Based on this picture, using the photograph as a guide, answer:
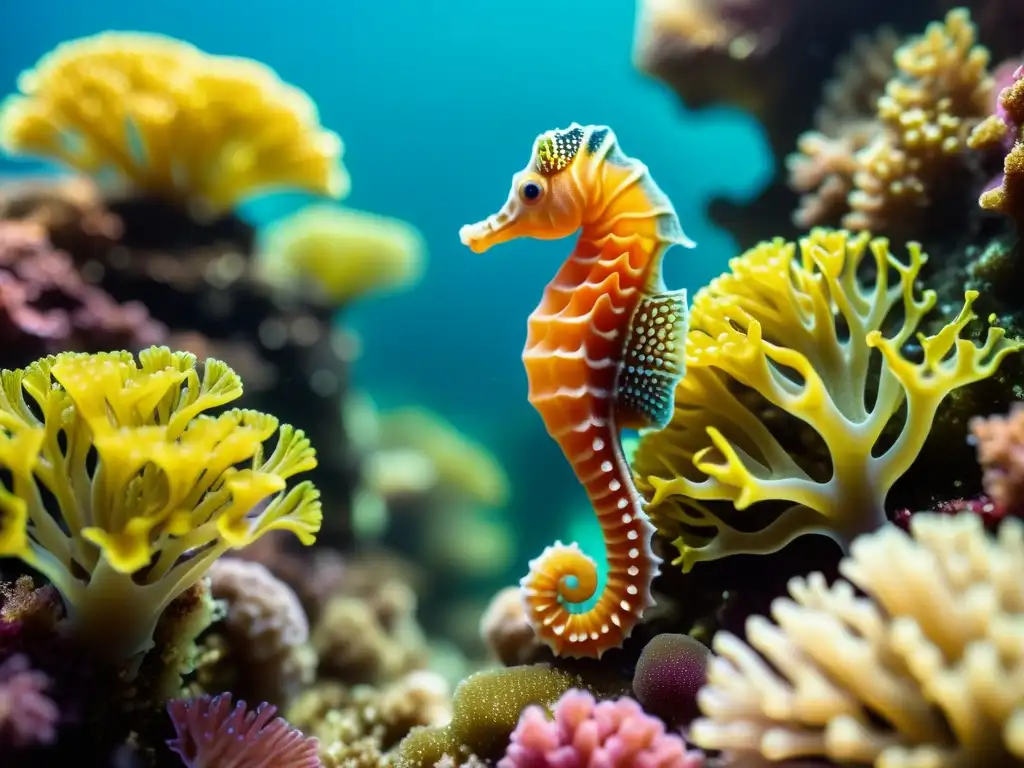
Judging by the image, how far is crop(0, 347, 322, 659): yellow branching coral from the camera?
147 centimetres

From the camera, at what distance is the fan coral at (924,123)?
8.68ft

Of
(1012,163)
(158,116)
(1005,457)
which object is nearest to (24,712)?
(1005,457)

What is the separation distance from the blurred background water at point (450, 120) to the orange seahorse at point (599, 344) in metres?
2.91

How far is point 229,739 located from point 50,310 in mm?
2142

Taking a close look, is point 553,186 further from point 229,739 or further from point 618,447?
point 229,739

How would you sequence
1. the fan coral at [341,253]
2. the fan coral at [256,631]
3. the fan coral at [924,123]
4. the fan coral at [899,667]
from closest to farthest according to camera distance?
1. the fan coral at [899,667]
2. the fan coral at [256,631]
3. the fan coral at [924,123]
4. the fan coral at [341,253]

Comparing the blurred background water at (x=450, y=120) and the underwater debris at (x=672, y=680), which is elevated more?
the blurred background water at (x=450, y=120)

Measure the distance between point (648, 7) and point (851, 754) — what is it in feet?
12.8

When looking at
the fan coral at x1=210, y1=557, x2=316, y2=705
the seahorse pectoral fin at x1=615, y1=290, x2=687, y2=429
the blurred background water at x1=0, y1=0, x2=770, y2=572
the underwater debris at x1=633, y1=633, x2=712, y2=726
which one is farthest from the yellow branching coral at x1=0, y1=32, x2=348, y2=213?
the underwater debris at x1=633, y1=633, x2=712, y2=726

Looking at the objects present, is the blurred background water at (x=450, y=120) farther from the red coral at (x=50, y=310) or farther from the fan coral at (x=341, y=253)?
the red coral at (x=50, y=310)

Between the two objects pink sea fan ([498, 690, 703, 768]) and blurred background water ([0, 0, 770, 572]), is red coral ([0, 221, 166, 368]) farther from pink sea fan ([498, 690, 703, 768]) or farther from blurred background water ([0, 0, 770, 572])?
blurred background water ([0, 0, 770, 572])

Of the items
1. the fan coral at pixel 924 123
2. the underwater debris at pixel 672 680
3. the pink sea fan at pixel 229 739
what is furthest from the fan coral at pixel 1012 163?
the pink sea fan at pixel 229 739

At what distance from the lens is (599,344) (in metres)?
1.86

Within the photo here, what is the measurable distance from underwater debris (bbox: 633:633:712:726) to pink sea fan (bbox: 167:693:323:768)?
2.61 ft
